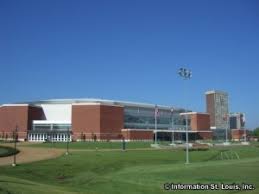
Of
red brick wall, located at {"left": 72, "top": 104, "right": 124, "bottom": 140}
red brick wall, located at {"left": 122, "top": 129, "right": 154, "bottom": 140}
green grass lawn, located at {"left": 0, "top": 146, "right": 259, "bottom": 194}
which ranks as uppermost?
red brick wall, located at {"left": 72, "top": 104, "right": 124, "bottom": 140}

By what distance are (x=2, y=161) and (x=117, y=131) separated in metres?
88.4

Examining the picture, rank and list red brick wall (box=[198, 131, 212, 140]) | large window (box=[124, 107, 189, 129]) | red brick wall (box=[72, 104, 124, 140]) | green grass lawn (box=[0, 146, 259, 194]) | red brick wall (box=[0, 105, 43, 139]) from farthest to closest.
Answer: red brick wall (box=[198, 131, 212, 140]), large window (box=[124, 107, 189, 129]), red brick wall (box=[0, 105, 43, 139]), red brick wall (box=[72, 104, 124, 140]), green grass lawn (box=[0, 146, 259, 194])

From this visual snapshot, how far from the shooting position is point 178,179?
26.8 metres

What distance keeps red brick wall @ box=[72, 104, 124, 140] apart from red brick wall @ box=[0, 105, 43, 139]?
14181mm

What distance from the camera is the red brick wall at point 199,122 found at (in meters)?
173

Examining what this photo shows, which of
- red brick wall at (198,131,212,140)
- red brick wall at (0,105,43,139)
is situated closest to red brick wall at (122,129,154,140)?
red brick wall at (0,105,43,139)

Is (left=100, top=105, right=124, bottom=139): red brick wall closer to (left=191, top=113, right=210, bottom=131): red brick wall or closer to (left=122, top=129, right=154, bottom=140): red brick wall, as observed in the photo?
(left=122, top=129, right=154, bottom=140): red brick wall

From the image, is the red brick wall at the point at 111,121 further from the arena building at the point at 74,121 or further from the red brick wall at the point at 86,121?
the red brick wall at the point at 86,121

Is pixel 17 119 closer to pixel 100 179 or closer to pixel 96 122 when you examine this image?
pixel 96 122

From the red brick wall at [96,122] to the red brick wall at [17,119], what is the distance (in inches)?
558

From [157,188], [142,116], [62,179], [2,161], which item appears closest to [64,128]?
[142,116]

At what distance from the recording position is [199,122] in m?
174

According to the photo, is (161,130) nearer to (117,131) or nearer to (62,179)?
(117,131)

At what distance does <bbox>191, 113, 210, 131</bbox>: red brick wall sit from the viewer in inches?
6816
